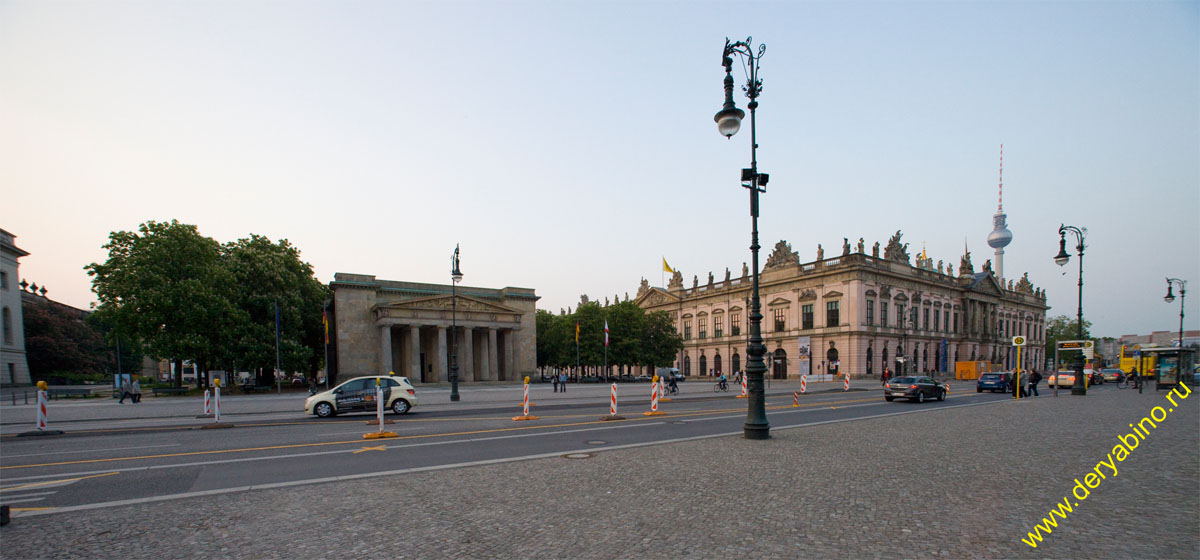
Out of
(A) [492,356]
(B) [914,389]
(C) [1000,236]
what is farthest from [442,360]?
(C) [1000,236]

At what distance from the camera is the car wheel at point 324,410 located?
2052 cm

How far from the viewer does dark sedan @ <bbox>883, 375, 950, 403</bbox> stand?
1057 inches

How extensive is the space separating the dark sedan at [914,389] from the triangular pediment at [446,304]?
40501mm

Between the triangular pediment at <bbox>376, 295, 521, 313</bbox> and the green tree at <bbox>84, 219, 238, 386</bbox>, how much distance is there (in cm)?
1597

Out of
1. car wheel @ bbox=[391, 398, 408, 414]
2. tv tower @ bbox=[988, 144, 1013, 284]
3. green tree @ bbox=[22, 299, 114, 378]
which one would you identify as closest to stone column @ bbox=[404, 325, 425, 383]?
car wheel @ bbox=[391, 398, 408, 414]

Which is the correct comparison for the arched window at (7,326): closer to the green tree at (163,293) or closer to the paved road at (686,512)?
the green tree at (163,293)

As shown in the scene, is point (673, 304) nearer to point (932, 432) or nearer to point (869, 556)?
point (932, 432)

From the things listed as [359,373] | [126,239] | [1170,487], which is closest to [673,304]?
[359,373]

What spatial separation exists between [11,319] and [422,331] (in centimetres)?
4102

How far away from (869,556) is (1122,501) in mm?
4384

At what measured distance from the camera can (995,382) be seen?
115 feet

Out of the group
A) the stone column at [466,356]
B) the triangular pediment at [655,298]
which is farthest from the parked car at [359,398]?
the triangular pediment at [655,298]

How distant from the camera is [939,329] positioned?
75000 mm

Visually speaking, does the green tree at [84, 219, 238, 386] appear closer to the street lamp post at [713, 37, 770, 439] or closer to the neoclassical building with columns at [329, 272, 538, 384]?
the neoclassical building with columns at [329, 272, 538, 384]
